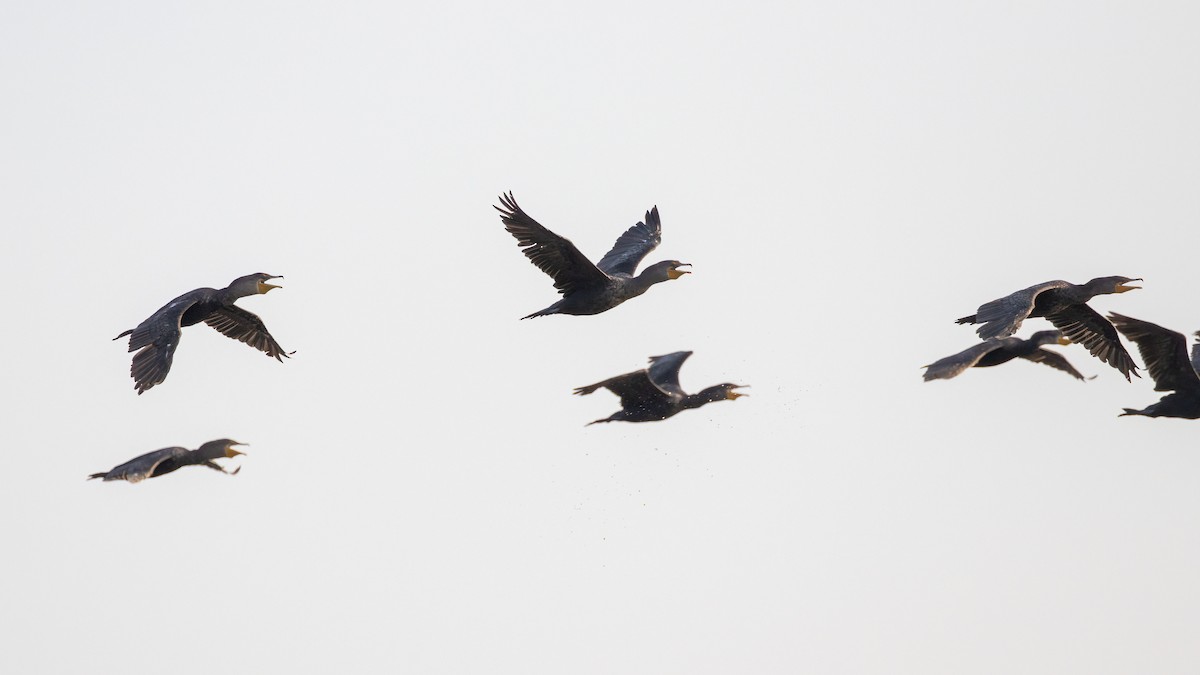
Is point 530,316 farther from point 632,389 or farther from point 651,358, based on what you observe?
point 651,358

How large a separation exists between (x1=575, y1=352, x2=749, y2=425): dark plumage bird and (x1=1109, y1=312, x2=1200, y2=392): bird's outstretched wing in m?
5.61

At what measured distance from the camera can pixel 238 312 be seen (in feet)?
78.2

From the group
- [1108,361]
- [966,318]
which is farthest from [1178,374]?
[966,318]

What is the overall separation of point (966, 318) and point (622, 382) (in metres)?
4.89

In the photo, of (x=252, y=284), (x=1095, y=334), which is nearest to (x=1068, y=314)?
(x=1095, y=334)

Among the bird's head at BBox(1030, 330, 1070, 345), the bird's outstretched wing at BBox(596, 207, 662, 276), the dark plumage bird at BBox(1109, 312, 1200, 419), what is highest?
the bird's outstretched wing at BBox(596, 207, 662, 276)

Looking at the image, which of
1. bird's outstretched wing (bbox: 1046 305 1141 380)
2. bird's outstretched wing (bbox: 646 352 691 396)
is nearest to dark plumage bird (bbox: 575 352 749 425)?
bird's outstretched wing (bbox: 646 352 691 396)

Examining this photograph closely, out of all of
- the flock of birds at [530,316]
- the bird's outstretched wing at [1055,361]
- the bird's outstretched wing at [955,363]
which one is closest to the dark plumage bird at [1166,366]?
the bird's outstretched wing at [1055,361]

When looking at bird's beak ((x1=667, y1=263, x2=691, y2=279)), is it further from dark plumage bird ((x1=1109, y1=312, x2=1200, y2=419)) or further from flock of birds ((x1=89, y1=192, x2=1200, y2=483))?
dark plumage bird ((x1=1109, y1=312, x2=1200, y2=419))

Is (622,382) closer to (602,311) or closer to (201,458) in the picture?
(602,311)

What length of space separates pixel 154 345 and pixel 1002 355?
36.2ft

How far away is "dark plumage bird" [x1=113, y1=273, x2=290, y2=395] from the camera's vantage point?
2028cm

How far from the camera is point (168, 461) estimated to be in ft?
64.5

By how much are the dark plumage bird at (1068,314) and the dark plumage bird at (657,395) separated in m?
3.63
